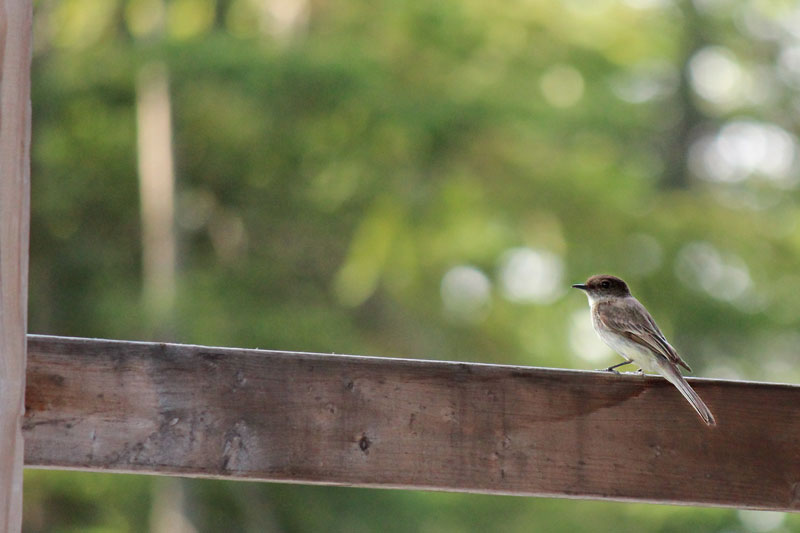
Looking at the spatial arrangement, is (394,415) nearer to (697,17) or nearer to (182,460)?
(182,460)

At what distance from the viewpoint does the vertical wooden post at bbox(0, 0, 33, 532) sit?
2.04 m

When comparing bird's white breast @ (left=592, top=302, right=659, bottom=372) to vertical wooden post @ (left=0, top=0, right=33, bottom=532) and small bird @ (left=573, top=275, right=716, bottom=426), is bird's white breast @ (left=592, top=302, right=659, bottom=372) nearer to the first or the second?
small bird @ (left=573, top=275, right=716, bottom=426)

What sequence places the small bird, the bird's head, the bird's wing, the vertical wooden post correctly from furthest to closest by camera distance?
the bird's head → the bird's wing → the small bird → the vertical wooden post

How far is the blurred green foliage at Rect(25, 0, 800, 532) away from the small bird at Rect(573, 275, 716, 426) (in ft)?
17.1

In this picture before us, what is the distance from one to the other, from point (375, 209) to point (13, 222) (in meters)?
9.67

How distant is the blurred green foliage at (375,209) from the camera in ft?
36.2

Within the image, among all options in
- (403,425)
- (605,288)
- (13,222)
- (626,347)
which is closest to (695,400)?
(403,425)

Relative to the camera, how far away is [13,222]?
2.06m

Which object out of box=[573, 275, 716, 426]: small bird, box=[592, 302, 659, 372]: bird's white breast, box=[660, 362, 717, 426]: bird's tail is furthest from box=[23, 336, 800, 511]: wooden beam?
box=[592, 302, 659, 372]: bird's white breast

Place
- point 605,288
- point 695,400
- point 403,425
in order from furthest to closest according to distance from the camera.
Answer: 1. point 605,288
2. point 695,400
3. point 403,425

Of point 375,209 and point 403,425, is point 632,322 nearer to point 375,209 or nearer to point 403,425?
point 403,425

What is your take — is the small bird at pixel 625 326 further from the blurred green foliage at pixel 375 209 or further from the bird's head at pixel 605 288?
the blurred green foliage at pixel 375 209

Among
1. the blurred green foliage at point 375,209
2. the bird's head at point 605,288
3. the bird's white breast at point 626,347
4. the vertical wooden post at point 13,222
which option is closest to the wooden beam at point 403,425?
the vertical wooden post at point 13,222

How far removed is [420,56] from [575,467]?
380 inches
